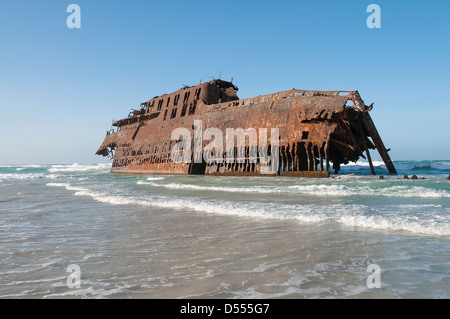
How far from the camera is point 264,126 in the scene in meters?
19.0

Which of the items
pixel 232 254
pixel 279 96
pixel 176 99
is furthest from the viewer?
pixel 176 99

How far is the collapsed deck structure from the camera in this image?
1655cm

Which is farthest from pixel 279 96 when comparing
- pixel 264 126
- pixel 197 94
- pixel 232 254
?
pixel 232 254

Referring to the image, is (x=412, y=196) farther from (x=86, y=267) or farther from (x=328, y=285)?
(x=86, y=267)

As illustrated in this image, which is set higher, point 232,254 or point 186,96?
point 186,96

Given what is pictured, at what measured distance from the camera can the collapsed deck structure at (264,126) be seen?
16.5 meters

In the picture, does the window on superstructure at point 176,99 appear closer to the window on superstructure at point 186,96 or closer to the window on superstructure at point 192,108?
the window on superstructure at point 186,96

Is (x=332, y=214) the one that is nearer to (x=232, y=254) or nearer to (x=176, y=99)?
(x=232, y=254)
